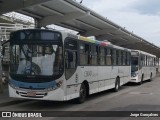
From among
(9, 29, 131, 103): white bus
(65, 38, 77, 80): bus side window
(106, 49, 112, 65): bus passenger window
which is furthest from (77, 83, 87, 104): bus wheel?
(106, 49, 112, 65): bus passenger window

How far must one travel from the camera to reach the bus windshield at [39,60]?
13.5 metres

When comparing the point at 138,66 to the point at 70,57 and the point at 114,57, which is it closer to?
the point at 114,57

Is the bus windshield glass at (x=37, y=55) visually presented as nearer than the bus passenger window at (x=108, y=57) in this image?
Yes

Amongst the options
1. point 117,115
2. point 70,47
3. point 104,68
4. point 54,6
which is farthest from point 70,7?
point 117,115

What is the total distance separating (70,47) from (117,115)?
347 cm

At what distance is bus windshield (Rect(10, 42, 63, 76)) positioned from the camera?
13.5 m

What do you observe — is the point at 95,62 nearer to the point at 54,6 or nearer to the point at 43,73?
the point at 43,73

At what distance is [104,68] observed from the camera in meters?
18.9

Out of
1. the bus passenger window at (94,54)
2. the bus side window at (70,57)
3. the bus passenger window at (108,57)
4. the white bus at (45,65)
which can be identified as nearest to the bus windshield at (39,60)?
the white bus at (45,65)

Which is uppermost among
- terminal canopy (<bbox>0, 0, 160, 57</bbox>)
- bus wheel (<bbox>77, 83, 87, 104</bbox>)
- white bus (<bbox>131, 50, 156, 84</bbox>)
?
terminal canopy (<bbox>0, 0, 160, 57</bbox>)

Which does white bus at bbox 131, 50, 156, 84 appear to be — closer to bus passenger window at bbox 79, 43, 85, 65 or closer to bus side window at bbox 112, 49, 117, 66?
bus side window at bbox 112, 49, 117, 66

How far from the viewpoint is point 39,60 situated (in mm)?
13477

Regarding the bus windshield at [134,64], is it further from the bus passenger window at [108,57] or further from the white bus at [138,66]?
the bus passenger window at [108,57]

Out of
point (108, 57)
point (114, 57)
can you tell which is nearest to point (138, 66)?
point (114, 57)
